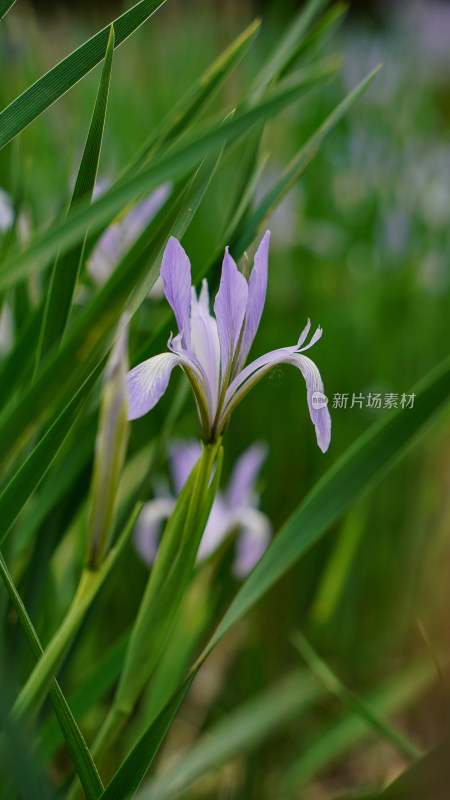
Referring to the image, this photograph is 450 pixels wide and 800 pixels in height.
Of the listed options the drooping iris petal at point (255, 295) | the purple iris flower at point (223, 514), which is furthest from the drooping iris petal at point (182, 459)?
the drooping iris petal at point (255, 295)

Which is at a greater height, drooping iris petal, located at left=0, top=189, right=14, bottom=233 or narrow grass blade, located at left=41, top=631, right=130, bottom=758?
drooping iris petal, located at left=0, top=189, right=14, bottom=233

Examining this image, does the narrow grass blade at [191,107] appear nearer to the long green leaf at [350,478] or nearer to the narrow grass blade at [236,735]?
the long green leaf at [350,478]

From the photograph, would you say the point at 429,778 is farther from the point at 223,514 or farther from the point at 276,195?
the point at 223,514

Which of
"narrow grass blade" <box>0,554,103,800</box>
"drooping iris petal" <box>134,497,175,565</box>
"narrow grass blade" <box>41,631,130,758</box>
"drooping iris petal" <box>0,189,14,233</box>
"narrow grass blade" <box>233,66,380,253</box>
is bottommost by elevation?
"narrow grass blade" <box>41,631,130,758</box>

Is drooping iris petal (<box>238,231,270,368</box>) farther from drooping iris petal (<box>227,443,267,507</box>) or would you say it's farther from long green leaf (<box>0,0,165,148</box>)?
drooping iris petal (<box>227,443,267,507</box>)

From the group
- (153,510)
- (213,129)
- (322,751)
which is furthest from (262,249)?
(322,751)

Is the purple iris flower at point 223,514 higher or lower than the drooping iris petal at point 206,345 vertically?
lower

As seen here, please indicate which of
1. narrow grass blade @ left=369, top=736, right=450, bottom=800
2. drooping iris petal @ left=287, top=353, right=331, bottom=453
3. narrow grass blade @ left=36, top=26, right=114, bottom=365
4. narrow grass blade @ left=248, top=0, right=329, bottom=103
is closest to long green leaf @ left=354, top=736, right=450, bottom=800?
narrow grass blade @ left=369, top=736, right=450, bottom=800
